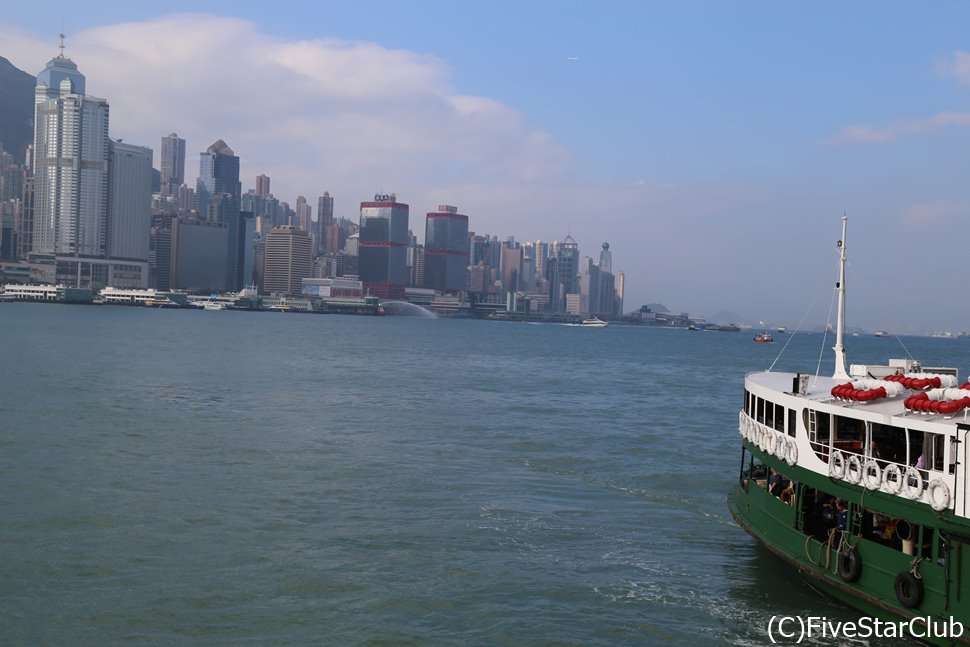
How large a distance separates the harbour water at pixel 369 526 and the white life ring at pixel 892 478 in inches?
168

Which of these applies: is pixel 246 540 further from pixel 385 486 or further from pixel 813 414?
pixel 813 414

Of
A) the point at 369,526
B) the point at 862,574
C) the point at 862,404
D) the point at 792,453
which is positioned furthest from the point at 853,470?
the point at 369,526

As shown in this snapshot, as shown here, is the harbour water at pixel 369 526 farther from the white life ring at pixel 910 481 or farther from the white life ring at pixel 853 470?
the white life ring at pixel 910 481

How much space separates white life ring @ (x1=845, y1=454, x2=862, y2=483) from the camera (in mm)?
16734

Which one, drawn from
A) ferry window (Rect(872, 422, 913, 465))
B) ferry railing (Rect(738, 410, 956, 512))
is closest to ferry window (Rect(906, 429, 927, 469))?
ferry railing (Rect(738, 410, 956, 512))

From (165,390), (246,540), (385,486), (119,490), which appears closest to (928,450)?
(246,540)

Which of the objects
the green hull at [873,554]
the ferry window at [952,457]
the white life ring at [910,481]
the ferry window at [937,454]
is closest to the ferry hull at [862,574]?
the green hull at [873,554]

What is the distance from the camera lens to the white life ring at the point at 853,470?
54.9 ft

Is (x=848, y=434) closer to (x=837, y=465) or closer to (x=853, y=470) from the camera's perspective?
(x=837, y=465)

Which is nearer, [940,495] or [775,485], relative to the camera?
[940,495]

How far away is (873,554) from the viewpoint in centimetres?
1656

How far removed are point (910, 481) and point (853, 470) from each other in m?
1.33

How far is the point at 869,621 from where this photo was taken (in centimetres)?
1747

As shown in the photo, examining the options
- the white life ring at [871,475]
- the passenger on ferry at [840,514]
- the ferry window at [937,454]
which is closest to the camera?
the ferry window at [937,454]
